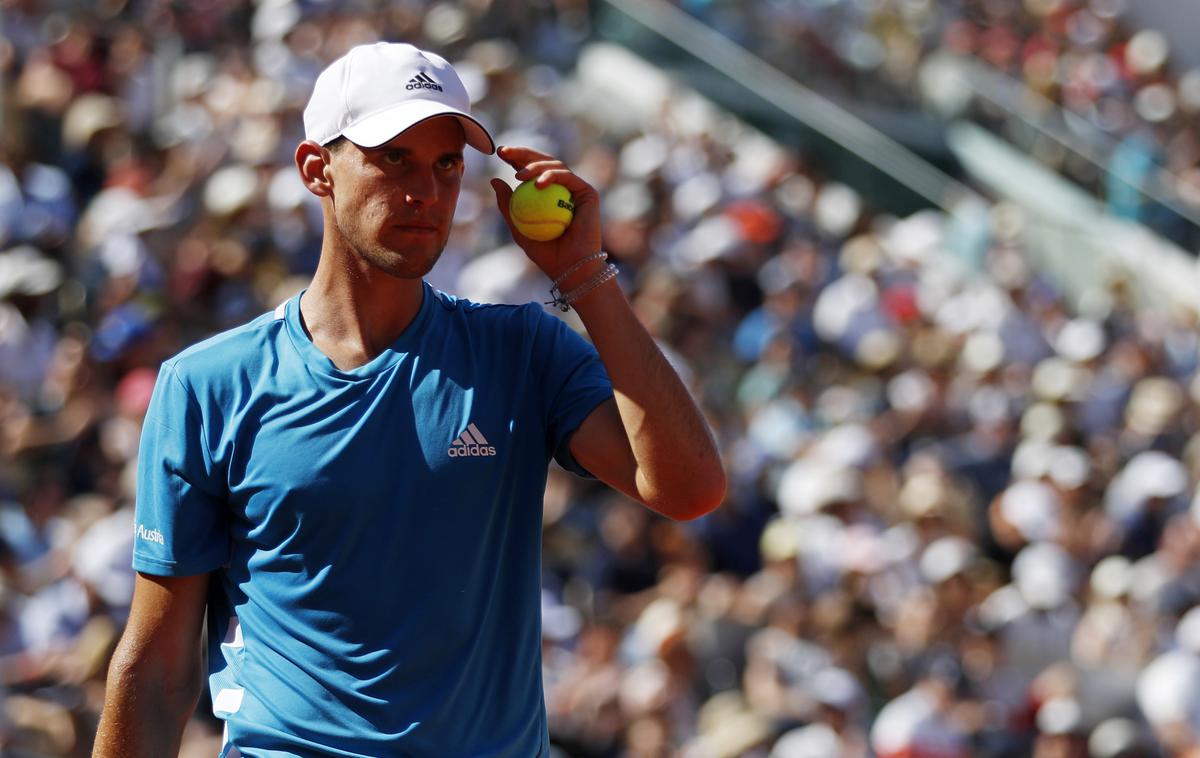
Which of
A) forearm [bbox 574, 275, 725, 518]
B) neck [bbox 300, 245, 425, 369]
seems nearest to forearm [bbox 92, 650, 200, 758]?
neck [bbox 300, 245, 425, 369]

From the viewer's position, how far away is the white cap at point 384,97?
120 inches

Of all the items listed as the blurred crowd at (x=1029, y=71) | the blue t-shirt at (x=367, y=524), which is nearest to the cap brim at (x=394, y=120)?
the blue t-shirt at (x=367, y=524)

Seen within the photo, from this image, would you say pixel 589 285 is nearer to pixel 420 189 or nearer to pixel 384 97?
pixel 420 189

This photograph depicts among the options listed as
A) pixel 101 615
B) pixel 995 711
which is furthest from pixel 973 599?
pixel 101 615

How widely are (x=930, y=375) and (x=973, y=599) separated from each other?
2980 millimetres

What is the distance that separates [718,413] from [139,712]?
340 inches

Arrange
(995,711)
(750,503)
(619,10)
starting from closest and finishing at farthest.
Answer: (995,711) → (750,503) → (619,10)

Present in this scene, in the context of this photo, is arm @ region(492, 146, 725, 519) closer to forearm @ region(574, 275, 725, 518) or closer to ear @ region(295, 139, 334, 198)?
forearm @ region(574, 275, 725, 518)

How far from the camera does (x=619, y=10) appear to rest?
56.2 feet

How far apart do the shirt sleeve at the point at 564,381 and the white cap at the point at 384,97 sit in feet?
1.17

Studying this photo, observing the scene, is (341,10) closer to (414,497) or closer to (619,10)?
(619,10)

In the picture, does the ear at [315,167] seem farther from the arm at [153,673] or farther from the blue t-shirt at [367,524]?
the arm at [153,673]

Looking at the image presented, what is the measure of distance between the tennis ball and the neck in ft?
0.72

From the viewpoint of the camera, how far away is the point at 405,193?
3062mm
